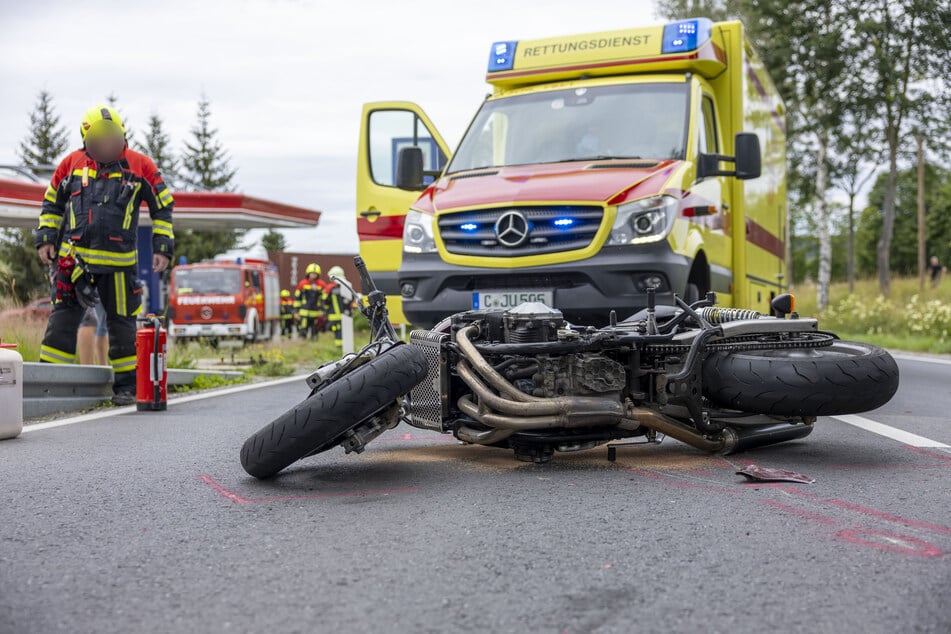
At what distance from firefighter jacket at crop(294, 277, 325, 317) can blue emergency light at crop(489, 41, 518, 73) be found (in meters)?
14.0

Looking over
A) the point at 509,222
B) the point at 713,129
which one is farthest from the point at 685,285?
the point at 713,129

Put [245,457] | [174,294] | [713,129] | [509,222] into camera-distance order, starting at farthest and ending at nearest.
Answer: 1. [174,294]
2. [713,129]
3. [509,222]
4. [245,457]

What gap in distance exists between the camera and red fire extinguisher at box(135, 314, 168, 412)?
727 centimetres

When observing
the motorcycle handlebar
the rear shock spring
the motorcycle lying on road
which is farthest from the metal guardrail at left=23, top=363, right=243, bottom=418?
the rear shock spring

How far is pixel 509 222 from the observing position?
22.4 feet

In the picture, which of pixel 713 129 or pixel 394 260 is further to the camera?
pixel 394 260

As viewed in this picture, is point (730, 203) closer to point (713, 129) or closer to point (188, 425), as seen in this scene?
point (713, 129)

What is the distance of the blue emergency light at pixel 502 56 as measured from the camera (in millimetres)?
8914

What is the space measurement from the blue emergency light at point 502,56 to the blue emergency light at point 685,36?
4.23 ft

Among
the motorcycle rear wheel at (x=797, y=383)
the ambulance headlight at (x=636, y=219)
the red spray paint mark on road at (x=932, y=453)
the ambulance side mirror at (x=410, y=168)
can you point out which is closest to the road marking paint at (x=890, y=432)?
the red spray paint mark on road at (x=932, y=453)

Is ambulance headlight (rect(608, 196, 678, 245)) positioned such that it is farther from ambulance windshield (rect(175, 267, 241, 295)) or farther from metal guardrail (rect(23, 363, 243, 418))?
ambulance windshield (rect(175, 267, 241, 295))

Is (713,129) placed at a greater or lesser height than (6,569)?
greater

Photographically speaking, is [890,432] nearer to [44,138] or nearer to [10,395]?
[10,395]

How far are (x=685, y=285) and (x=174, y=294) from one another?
20.2 meters
